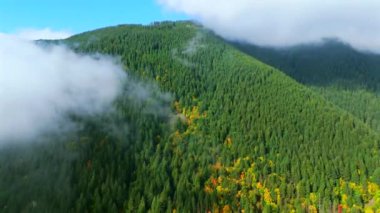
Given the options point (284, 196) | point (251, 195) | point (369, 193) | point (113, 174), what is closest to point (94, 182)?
point (113, 174)

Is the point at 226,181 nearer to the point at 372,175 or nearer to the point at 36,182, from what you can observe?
the point at 372,175

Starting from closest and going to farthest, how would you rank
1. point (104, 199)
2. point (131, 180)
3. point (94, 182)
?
point (104, 199) < point (94, 182) < point (131, 180)

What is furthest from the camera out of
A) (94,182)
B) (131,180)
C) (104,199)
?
(131,180)

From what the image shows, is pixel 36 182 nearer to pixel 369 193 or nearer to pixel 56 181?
pixel 56 181

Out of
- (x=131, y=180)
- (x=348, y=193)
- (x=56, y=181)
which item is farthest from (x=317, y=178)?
(x=56, y=181)

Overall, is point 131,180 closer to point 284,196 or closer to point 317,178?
point 284,196

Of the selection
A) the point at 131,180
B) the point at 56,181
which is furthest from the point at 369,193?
the point at 56,181

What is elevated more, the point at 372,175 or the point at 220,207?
the point at 372,175

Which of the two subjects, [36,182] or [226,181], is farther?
[226,181]
